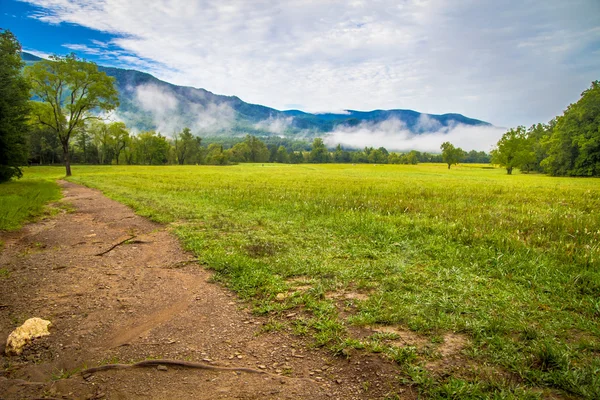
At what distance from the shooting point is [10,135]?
21.3 metres

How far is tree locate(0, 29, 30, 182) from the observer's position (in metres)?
19.9

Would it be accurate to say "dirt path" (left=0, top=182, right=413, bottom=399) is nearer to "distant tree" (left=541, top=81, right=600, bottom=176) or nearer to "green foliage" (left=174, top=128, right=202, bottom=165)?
"distant tree" (left=541, top=81, right=600, bottom=176)

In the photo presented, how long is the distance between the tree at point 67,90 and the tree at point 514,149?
8405 cm

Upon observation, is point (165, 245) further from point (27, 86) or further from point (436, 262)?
point (27, 86)

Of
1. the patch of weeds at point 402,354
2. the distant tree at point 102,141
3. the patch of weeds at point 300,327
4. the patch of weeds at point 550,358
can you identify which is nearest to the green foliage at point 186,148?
the distant tree at point 102,141

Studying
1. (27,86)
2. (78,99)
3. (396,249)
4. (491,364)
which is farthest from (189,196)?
(78,99)

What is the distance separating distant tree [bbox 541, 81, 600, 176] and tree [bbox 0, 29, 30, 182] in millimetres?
81039

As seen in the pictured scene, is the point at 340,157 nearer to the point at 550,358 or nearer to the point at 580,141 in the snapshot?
the point at 580,141

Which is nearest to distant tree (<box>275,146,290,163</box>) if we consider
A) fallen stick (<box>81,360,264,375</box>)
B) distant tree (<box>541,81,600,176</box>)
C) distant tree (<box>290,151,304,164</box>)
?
distant tree (<box>290,151,304,164</box>)

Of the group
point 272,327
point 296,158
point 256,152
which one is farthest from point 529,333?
point 296,158

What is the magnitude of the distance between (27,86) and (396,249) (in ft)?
121

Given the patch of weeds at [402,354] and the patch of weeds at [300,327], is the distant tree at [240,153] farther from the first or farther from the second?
the patch of weeds at [402,354]

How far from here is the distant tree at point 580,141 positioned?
55500 mm

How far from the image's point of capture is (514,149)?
2798 inches
